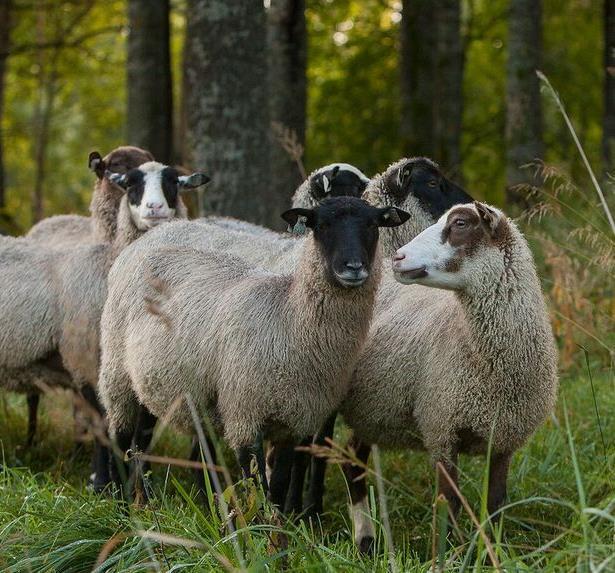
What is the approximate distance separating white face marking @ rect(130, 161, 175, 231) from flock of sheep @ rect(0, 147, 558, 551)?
0.39 metres

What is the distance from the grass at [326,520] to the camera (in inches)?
161

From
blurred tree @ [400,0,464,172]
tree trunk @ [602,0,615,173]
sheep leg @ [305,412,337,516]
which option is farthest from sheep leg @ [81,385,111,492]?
tree trunk @ [602,0,615,173]

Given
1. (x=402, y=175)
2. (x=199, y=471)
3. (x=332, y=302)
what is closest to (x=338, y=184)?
(x=402, y=175)

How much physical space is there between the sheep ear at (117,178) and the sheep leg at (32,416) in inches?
65.5

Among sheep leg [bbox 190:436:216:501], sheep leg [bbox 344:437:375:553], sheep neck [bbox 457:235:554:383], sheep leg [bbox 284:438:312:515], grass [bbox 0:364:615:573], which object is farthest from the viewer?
sheep leg [bbox 190:436:216:501]

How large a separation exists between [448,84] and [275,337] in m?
10.4

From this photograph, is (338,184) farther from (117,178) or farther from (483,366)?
(483,366)

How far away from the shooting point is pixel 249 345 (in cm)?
583

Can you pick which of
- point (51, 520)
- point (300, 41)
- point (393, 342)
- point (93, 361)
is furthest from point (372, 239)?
point (300, 41)

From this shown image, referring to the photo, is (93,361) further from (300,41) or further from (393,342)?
(300,41)

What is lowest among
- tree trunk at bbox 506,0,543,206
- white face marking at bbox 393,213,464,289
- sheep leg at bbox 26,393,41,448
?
sheep leg at bbox 26,393,41,448

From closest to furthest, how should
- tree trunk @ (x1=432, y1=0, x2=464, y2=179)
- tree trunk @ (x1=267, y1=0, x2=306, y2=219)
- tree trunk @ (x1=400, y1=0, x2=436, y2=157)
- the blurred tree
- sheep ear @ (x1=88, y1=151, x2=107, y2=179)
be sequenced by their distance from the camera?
sheep ear @ (x1=88, y1=151, x2=107, y2=179), tree trunk @ (x1=267, y1=0, x2=306, y2=219), tree trunk @ (x1=432, y1=0, x2=464, y2=179), the blurred tree, tree trunk @ (x1=400, y1=0, x2=436, y2=157)

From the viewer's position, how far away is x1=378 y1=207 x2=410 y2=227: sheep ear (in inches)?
231

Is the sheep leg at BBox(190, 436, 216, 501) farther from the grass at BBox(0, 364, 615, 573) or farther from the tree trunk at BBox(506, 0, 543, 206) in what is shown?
the tree trunk at BBox(506, 0, 543, 206)
